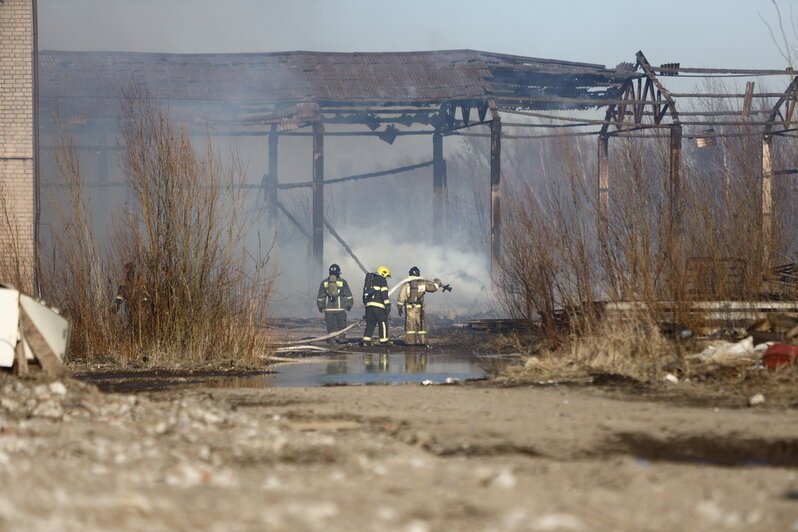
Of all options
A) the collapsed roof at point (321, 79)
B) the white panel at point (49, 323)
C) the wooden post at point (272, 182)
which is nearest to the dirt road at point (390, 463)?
the white panel at point (49, 323)

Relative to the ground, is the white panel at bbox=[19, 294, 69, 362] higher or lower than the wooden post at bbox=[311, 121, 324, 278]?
lower

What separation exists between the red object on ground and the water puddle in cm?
347

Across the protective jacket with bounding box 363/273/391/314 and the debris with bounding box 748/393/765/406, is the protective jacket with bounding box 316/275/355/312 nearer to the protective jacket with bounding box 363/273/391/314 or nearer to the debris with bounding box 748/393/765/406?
the protective jacket with bounding box 363/273/391/314

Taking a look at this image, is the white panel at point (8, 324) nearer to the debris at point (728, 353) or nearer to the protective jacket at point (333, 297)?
the debris at point (728, 353)

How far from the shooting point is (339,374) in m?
13.7

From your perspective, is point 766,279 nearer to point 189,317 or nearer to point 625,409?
point 625,409

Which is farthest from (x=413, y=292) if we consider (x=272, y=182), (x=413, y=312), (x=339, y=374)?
(x=272, y=182)

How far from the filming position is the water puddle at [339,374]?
12.2 meters

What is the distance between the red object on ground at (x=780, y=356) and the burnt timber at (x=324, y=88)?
15459 millimetres

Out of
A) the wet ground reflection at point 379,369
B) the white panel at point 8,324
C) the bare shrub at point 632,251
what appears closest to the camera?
the white panel at point 8,324

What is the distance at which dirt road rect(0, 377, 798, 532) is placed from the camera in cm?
471

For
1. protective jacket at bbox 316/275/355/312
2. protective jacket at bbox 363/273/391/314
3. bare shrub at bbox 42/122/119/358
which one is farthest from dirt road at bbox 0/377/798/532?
protective jacket at bbox 316/275/355/312

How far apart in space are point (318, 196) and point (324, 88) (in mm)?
2770

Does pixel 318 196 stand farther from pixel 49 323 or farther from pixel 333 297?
pixel 49 323
